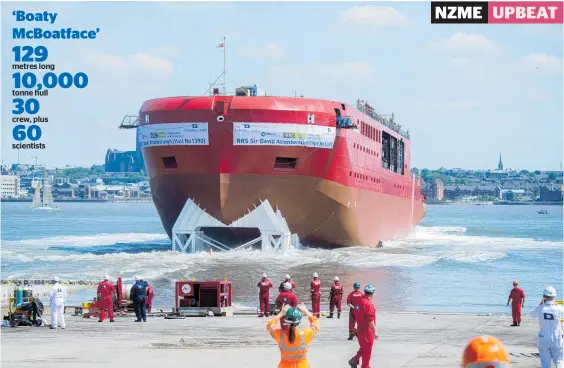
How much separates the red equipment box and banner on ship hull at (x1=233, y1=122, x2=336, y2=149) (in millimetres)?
22926

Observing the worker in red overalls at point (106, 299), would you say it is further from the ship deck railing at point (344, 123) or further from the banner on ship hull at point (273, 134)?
the ship deck railing at point (344, 123)

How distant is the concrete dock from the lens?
17.6 metres

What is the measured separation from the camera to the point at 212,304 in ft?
89.7

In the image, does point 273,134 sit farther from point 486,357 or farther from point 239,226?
point 486,357

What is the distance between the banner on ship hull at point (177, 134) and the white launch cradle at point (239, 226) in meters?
3.13

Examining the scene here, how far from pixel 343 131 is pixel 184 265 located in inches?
429

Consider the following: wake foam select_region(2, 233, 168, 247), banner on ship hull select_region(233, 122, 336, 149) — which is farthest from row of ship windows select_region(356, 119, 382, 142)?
wake foam select_region(2, 233, 168, 247)

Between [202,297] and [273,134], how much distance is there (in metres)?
23.6

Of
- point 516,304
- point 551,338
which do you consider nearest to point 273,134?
point 516,304

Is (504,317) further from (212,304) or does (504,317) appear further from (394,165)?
(394,165)

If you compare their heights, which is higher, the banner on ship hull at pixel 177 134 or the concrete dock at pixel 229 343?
the banner on ship hull at pixel 177 134

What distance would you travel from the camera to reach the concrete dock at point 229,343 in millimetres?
17578

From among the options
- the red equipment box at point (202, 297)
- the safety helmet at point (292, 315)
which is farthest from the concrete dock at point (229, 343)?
the safety helmet at point (292, 315)

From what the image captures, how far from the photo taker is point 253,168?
50.4 m
